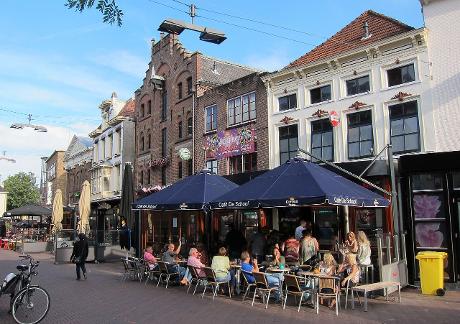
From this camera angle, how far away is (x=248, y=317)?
8578 millimetres

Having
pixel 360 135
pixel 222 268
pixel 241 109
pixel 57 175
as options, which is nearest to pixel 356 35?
pixel 360 135

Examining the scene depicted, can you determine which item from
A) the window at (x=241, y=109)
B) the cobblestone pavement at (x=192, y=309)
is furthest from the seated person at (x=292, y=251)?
the window at (x=241, y=109)

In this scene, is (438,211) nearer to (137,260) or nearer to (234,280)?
(234,280)

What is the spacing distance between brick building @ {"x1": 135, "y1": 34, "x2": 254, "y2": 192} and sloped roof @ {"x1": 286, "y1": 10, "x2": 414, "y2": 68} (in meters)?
8.04

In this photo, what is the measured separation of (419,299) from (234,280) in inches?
172

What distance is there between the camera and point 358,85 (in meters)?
17.0

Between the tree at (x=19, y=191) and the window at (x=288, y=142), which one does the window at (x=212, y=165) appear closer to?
the window at (x=288, y=142)

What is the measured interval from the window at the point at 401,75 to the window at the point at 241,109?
673 cm

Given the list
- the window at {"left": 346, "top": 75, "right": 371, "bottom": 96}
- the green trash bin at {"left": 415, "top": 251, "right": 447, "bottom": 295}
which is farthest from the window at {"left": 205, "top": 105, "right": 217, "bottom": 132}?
the green trash bin at {"left": 415, "top": 251, "right": 447, "bottom": 295}

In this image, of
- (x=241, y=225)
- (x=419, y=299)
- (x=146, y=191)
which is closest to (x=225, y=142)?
(x=241, y=225)

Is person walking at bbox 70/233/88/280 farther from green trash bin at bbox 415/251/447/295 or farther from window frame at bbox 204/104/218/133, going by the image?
window frame at bbox 204/104/218/133

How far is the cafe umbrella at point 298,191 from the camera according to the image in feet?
34.0

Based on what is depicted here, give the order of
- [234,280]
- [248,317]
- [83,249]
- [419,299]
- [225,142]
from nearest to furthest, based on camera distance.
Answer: [248,317], [419,299], [234,280], [83,249], [225,142]

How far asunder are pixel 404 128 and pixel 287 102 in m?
5.60
